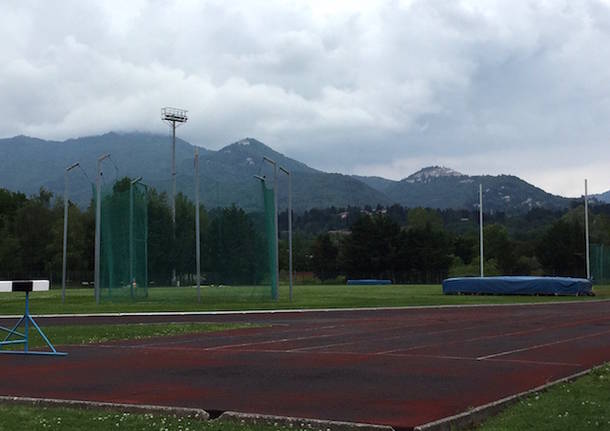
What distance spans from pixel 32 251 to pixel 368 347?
96147mm

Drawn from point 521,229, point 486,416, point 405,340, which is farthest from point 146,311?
point 521,229

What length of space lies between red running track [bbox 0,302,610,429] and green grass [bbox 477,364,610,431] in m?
0.53

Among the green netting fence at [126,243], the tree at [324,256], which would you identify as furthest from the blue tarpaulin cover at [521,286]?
the tree at [324,256]

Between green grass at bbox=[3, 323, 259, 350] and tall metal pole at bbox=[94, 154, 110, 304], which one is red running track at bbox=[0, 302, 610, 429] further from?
tall metal pole at bbox=[94, 154, 110, 304]

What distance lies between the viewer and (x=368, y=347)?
16016 millimetres

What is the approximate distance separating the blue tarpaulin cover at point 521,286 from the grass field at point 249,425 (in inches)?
1500

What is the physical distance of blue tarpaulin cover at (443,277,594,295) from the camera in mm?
45719

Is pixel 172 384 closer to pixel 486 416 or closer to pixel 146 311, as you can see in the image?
pixel 486 416

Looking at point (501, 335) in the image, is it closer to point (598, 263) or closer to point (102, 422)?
point (102, 422)

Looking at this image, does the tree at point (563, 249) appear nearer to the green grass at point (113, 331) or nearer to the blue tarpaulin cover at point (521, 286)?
the blue tarpaulin cover at point (521, 286)

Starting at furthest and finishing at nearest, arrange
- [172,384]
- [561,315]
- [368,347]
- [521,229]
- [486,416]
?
[521,229] < [561,315] < [368,347] < [172,384] < [486,416]

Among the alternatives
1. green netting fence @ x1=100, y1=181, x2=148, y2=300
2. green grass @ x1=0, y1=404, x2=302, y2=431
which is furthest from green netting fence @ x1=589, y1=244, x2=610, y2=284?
green grass @ x1=0, y1=404, x2=302, y2=431

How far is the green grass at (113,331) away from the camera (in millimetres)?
18156

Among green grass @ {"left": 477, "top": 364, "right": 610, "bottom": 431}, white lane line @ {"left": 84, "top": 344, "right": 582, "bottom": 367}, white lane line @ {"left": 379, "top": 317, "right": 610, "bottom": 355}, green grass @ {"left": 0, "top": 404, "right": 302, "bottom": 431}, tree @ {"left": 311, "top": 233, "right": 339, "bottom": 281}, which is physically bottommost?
white lane line @ {"left": 379, "top": 317, "right": 610, "bottom": 355}
